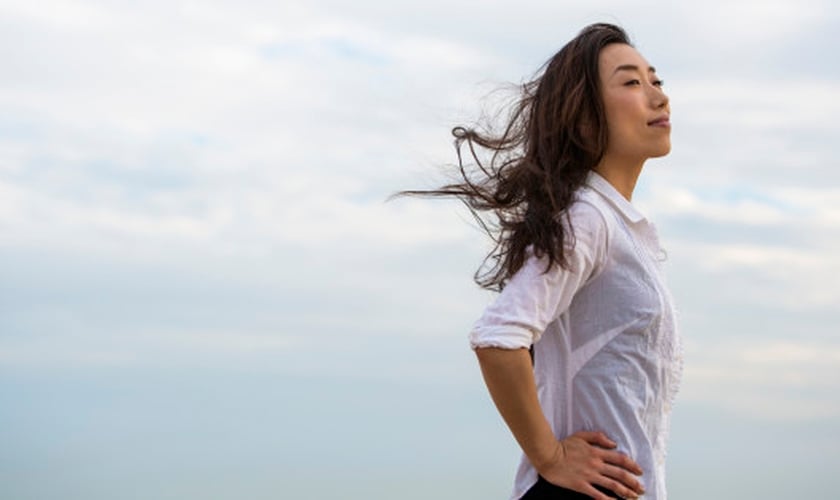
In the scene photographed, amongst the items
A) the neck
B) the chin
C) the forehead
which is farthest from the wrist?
the forehead

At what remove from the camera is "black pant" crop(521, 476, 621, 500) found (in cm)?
328

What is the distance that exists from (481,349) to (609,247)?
19.2 inches

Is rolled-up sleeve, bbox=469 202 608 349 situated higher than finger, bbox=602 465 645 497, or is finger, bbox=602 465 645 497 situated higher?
rolled-up sleeve, bbox=469 202 608 349

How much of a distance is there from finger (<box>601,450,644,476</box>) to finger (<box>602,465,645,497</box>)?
2 cm

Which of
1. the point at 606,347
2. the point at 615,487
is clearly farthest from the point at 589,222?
the point at 615,487

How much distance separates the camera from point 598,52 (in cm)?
376

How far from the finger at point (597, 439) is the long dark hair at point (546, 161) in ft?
1.59

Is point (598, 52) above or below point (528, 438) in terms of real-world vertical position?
above

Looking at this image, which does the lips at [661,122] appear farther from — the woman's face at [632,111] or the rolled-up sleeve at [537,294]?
the rolled-up sleeve at [537,294]

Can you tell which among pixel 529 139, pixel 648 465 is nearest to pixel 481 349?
pixel 648 465

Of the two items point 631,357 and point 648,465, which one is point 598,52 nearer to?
point 631,357

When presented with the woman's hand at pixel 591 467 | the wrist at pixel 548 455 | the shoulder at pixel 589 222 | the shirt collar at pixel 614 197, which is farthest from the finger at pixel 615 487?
the shirt collar at pixel 614 197

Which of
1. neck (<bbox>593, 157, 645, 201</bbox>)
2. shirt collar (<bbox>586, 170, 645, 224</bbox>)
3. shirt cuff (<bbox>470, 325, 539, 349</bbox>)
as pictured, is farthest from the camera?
neck (<bbox>593, 157, 645, 201</bbox>)

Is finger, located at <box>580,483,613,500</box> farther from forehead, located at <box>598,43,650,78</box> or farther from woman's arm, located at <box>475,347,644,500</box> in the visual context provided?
forehead, located at <box>598,43,650,78</box>
